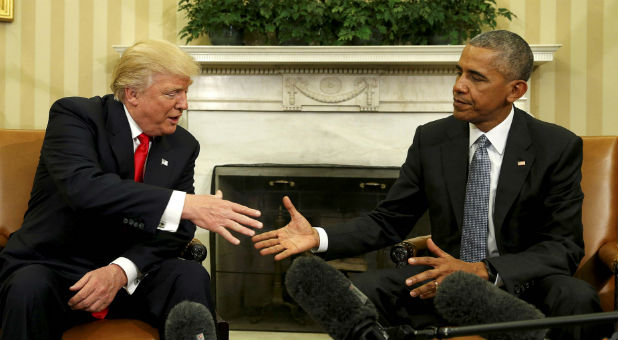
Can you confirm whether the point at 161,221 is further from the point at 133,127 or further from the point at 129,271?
the point at 133,127

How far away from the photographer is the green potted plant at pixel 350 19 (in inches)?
130

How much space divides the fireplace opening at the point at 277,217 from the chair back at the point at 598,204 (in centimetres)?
119

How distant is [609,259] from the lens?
6.92 feet

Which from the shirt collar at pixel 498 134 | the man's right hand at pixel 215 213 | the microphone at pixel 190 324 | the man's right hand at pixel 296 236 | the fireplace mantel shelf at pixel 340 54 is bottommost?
the microphone at pixel 190 324

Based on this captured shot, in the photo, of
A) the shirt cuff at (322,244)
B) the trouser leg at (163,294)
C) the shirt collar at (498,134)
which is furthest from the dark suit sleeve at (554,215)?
the trouser leg at (163,294)

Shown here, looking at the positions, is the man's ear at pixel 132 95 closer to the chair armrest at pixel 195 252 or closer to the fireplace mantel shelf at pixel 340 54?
the chair armrest at pixel 195 252

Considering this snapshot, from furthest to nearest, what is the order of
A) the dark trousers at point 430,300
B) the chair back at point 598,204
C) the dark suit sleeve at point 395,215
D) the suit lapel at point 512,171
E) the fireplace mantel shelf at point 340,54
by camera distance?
1. the fireplace mantel shelf at point 340,54
2. the chair back at point 598,204
3. the dark suit sleeve at point 395,215
4. the suit lapel at point 512,171
5. the dark trousers at point 430,300

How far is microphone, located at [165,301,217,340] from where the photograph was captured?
40.0 inches

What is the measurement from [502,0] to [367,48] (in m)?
→ 0.92

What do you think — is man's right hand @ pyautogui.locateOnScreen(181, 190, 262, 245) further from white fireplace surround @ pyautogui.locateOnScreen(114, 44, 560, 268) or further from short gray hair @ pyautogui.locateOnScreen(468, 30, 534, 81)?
white fireplace surround @ pyautogui.locateOnScreen(114, 44, 560, 268)

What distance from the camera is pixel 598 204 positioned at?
2.35 metres

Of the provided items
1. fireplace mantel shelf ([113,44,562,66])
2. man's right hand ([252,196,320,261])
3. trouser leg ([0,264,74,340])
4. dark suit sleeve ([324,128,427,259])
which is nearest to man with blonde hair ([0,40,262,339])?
trouser leg ([0,264,74,340])

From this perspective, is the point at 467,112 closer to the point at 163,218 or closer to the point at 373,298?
the point at 373,298

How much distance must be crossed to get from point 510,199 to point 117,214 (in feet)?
3.97
